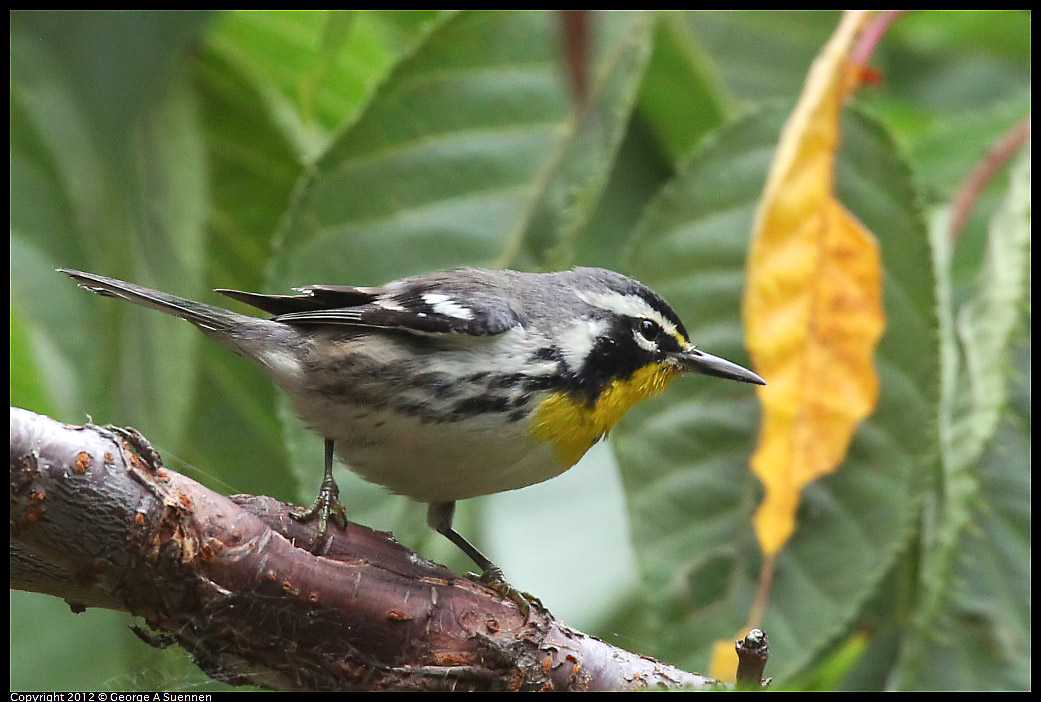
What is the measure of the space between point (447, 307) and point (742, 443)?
3.24 feet

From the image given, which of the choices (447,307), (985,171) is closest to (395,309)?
(447,307)

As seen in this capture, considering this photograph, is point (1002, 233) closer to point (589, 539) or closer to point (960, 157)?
point (960, 157)

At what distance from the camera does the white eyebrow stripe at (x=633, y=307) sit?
3.34 metres

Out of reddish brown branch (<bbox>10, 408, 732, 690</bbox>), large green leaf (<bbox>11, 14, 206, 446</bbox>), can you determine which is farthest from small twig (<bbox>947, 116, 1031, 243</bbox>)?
large green leaf (<bbox>11, 14, 206, 446</bbox>)

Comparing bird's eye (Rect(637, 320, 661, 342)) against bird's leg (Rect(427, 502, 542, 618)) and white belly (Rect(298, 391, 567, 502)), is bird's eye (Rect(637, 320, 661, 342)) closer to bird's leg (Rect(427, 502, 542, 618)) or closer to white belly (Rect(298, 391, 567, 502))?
white belly (Rect(298, 391, 567, 502))

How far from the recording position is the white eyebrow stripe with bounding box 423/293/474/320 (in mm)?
3039

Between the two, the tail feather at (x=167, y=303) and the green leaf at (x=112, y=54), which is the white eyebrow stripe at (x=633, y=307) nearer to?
the tail feather at (x=167, y=303)

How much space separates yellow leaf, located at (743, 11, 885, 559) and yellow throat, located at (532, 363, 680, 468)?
308 mm

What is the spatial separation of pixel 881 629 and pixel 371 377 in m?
2.00

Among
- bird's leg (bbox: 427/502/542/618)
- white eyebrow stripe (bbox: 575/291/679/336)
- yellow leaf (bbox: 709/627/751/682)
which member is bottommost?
yellow leaf (bbox: 709/627/751/682)

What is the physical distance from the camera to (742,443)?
3439 millimetres

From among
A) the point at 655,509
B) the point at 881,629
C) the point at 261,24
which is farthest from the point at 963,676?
the point at 261,24

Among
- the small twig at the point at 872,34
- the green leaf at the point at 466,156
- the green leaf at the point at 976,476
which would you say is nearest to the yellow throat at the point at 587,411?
the green leaf at the point at 466,156

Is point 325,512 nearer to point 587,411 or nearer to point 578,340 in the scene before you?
point 587,411
